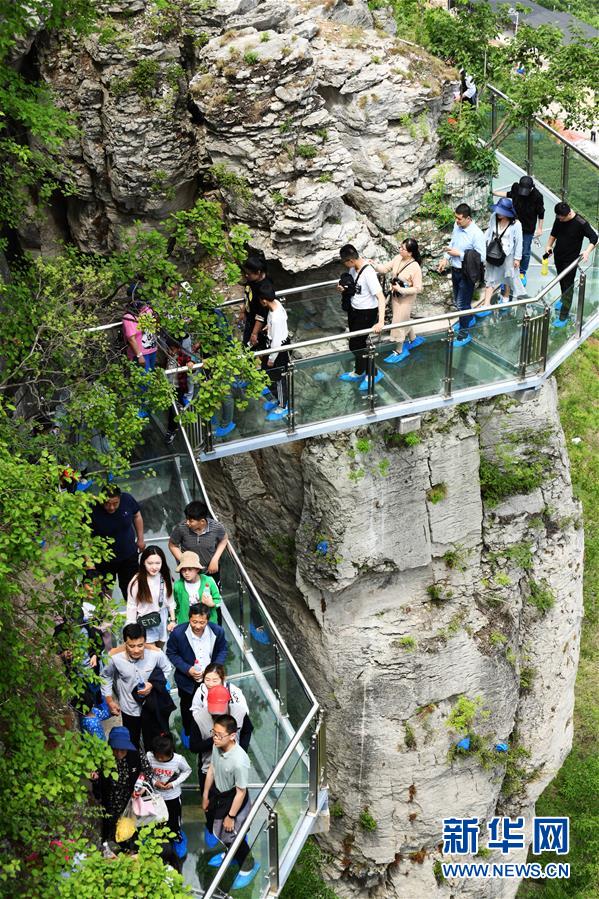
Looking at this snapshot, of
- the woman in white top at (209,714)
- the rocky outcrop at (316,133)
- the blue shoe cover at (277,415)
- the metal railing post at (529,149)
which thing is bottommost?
Answer: the woman in white top at (209,714)

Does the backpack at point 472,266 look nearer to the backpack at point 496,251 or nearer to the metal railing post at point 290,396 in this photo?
the backpack at point 496,251

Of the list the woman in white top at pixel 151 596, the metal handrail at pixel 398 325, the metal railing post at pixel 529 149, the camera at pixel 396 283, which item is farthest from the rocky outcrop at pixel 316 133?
the woman in white top at pixel 151 596

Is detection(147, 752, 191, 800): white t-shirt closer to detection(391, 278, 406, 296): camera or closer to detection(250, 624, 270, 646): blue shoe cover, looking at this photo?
detection(250, 624, 270, 646): blue shoe cover

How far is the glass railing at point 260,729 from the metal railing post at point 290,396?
1.49 m

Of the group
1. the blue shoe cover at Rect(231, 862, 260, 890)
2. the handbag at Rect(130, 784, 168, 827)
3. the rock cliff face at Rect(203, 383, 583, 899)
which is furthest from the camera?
the rock cliff face at Rect(203, 383, 583, 899)

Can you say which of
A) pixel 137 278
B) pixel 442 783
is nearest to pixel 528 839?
pixel 442 783

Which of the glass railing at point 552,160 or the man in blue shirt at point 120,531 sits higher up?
the glass railing at point 552,160

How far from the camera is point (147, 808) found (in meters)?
9.84

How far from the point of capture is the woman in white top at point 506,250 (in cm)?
1519

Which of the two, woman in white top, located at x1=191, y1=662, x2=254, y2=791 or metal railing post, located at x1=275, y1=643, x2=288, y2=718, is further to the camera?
metal railing post, located at x1=275, y1=643, x2=288, y2=718

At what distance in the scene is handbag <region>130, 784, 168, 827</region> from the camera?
32.3ft

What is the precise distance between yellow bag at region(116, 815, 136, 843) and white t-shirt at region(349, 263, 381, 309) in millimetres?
7061

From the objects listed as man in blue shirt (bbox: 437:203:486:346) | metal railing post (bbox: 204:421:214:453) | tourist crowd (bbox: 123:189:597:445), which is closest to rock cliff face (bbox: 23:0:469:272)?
tourist crowd (bbox: 123:189:597:445)

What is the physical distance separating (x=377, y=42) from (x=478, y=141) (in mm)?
2185
